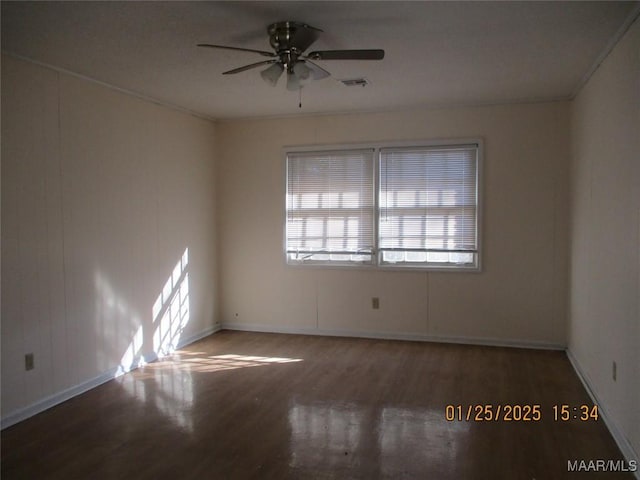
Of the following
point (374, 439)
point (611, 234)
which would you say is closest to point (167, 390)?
point (374, 439)

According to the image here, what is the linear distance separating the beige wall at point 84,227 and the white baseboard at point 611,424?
3.74 meters

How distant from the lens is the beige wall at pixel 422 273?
5.00 metres

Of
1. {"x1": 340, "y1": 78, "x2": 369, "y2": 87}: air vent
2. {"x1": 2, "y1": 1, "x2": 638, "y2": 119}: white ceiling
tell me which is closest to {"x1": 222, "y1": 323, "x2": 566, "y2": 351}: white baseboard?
{"x1": 2, "y1": 1, "x2": 638, "y2": 119}: white ceiling

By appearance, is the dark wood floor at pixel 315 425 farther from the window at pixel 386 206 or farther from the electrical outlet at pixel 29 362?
the window at pixel 386 206

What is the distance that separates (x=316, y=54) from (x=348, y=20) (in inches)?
10.4

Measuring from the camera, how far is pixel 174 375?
14.3 feet

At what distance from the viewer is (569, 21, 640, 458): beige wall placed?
2.73 m

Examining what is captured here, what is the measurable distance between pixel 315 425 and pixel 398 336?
2.37 metres

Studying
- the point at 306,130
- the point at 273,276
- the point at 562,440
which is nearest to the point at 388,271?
the point at 273,276

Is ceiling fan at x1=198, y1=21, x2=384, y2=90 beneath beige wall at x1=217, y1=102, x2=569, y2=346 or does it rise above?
above

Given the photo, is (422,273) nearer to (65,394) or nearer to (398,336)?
(398,336)

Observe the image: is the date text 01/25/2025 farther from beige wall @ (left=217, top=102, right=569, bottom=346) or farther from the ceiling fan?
the ceiling fan

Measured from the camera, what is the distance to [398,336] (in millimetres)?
5484

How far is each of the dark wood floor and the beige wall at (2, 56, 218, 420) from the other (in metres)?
0.33
